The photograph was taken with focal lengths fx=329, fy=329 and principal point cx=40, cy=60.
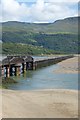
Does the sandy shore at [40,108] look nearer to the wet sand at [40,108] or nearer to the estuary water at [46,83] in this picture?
the wet sand at [40,108]

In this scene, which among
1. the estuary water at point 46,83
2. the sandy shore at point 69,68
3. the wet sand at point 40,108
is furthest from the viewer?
the sandy shore at point 69,68

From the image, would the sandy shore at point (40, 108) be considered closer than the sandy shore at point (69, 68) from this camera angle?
Yes

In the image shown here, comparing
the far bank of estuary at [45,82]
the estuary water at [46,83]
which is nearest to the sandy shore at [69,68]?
the far bank of estuary at [45,82]

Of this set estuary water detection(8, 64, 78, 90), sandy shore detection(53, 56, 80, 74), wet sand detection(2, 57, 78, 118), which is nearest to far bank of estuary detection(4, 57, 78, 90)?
estuary water detection(8, 64, 78, 90)

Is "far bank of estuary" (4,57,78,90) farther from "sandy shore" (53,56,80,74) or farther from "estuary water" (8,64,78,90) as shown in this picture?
"sandy shore" (53,56,80,74)

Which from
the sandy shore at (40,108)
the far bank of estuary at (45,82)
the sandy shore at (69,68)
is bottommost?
the sandy shore at (69,68)

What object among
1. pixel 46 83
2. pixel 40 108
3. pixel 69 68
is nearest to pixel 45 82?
pixel 46 83

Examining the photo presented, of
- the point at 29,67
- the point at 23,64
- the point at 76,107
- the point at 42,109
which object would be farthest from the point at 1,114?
the point at 29,67

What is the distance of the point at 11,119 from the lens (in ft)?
62.5

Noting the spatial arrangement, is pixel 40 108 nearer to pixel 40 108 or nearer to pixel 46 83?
pixel 40 108

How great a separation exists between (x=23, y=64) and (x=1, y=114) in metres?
A: 62.0

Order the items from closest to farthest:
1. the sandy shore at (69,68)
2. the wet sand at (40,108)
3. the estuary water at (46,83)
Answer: the wet sand at (40,108) < the estuary water at (46,83) < the sandy shore at (69,68)

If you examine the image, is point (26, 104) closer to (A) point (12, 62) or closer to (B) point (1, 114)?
(B) point (1, 114)

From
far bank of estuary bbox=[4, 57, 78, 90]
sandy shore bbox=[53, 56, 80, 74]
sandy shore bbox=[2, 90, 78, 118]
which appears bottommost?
sandy shore bbox=[53, 56, 80, 74]
